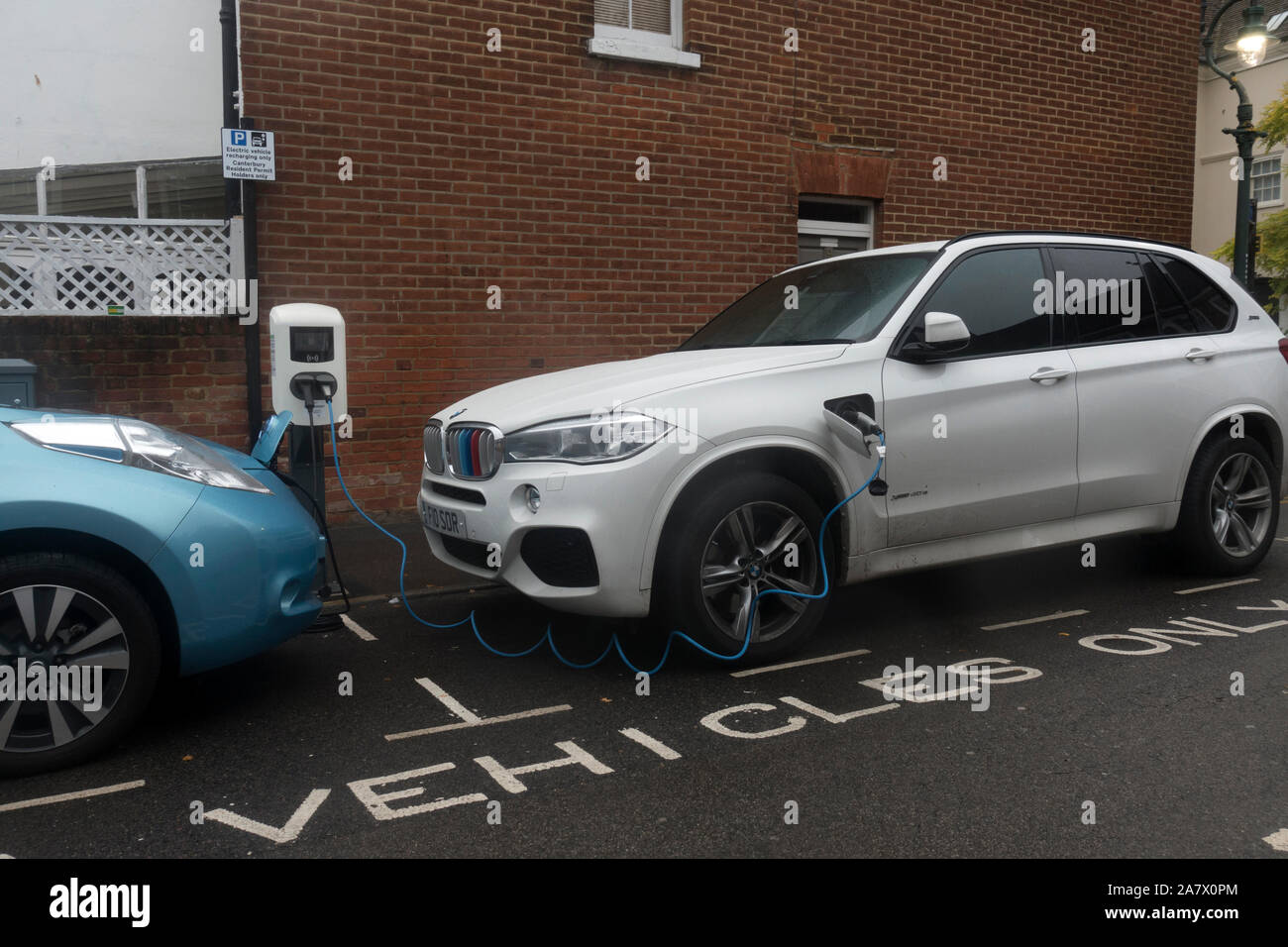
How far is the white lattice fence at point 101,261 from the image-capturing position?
7188 millimetres

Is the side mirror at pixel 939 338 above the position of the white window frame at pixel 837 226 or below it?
below

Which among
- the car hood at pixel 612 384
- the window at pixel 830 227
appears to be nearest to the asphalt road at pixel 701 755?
the car hood at pixel 612 384

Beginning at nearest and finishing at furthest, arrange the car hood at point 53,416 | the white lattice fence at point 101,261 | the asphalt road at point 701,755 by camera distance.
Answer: the asphalt road at point 701,755 → the car hood at point 53,416 → the white lattice fence at point 101,261

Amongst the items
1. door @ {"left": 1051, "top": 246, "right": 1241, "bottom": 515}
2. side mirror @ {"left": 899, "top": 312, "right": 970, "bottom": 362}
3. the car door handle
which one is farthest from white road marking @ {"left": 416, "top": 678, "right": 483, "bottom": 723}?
door @ {"left": 1051, "top": 246, "right": 1241, "bottom": 515}

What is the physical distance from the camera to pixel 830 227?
10.4 metres

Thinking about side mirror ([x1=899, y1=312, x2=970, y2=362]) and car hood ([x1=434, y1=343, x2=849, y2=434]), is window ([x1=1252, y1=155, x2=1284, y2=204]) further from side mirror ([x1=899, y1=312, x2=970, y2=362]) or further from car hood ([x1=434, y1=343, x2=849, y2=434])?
car hood ([x1=434, y1=343, x2=849, y2=434])

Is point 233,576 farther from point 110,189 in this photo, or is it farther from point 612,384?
point 110,189

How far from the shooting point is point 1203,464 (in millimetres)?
5809

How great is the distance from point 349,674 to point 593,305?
498cm

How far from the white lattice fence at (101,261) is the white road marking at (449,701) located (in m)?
4.26

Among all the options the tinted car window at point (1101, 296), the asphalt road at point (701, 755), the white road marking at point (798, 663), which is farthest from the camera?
the tinted car window at point (1101, 296)

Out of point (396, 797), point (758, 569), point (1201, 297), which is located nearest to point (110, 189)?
point (758, 569)

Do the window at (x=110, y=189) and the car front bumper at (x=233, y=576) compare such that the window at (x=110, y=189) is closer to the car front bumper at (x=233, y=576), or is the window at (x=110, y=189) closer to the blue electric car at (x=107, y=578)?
the blue electric car at (x=107, y=578)

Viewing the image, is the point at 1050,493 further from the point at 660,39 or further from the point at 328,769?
the point at 660,39
